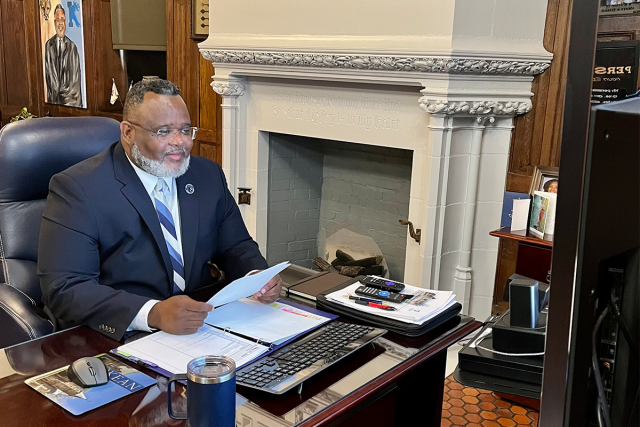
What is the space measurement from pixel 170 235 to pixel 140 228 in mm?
113

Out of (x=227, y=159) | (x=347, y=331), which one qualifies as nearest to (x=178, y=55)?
(x=227, y=159)

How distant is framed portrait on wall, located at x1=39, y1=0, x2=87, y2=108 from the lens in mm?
4848

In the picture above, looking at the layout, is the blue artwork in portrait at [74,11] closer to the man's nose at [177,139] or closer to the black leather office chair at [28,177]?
the black leather office chair at [28,177]

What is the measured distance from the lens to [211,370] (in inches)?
35.3

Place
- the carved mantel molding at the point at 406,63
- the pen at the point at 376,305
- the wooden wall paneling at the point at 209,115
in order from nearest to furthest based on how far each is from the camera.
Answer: the pen at the point at 376,305 → the carved mantel molding at the point at 406,63 → the wooden wall paneling at the point at 209,115

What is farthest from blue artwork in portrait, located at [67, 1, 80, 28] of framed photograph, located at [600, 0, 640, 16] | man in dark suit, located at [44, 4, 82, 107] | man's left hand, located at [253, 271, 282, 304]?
man's left hand, located at [253, 271, 282, 304]

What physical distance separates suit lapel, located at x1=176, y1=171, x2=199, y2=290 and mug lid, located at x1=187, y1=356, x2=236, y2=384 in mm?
849

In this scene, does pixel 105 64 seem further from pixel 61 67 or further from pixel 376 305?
pixel 376 305

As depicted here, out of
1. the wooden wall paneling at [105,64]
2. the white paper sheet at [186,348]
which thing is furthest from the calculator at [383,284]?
the wooden wall paneling at [105,64]

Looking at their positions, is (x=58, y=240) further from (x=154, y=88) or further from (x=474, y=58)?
(x=474, y=58)

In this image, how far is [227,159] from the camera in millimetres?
3506

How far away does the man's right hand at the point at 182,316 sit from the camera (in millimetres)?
1243

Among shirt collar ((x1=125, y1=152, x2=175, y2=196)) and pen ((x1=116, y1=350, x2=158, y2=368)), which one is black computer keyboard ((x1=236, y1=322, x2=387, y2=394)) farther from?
shirt collar ((x1=125, y1=152, x2=175, y2=196))

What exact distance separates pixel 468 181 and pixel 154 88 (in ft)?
5.18
